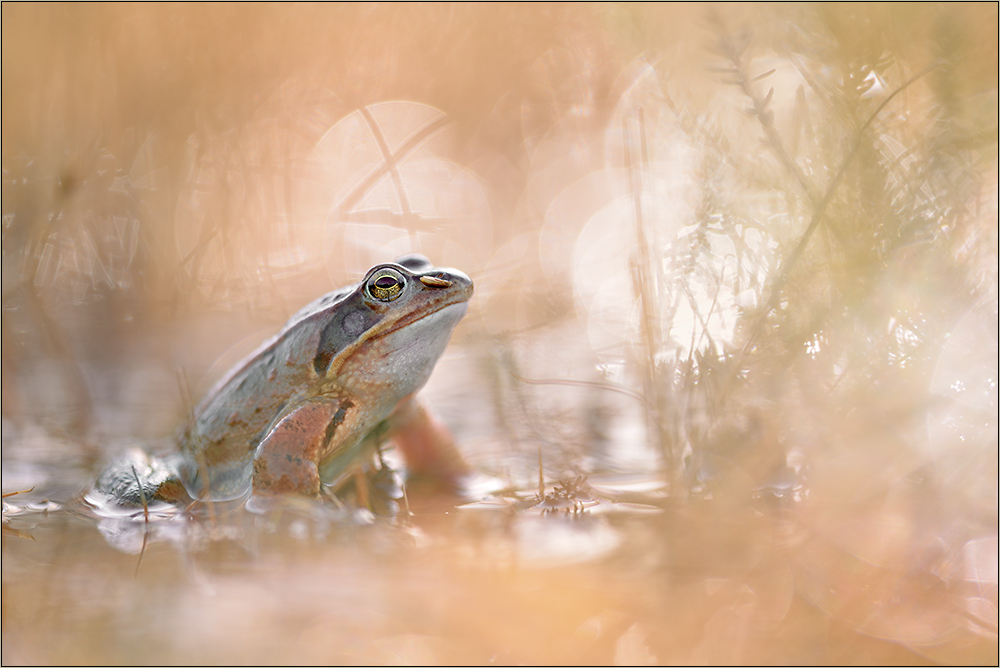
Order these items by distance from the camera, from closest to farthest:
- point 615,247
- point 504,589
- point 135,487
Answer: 1. point 504,589
2. point 135,487
3. point 615,247

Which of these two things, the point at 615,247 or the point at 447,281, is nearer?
the point at 447,281

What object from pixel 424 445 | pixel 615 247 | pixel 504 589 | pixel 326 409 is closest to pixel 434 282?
pixel 326 409

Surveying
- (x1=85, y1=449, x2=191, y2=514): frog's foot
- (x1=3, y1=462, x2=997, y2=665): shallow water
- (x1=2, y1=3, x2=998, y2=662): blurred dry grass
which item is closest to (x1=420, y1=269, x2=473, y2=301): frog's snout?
(x1=2, y1=3, x2=998, y2=662): blurred dry grass

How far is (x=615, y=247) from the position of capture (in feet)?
15.7

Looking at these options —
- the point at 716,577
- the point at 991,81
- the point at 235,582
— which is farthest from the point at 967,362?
the point at 235,582

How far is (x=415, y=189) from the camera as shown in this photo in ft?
16.6

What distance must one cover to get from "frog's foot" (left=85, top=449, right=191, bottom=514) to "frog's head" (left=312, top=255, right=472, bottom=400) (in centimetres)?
79

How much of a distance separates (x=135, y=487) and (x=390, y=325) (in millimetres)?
1201

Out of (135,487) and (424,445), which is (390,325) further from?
(135,487)

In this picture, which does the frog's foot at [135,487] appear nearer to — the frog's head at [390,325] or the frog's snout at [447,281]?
the frog's head at [390,325]

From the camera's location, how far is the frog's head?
2.14 metres

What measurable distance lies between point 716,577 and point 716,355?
2.58 ft

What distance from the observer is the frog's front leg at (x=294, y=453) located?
2119 millimetres

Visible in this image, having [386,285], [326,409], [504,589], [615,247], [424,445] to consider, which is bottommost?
[504,589]
